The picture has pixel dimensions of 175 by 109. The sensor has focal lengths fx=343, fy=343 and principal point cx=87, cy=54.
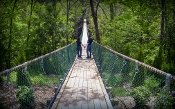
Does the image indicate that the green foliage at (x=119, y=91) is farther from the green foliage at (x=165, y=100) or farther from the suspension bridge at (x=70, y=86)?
the green foliage at (x=165, y=100)

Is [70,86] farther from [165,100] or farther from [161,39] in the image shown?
[161,39]

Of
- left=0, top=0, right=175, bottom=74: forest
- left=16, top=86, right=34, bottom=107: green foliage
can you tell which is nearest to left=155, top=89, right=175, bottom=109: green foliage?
left=16, top=86, right=34, bottom=107: green foliage

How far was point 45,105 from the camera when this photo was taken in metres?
6.83

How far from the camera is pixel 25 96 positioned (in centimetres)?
541

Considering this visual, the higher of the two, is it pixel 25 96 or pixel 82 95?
pixel 25 96

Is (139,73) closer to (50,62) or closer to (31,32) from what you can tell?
(50,62)

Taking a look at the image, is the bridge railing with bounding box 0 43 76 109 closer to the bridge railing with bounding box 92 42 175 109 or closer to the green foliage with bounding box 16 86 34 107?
the green foliage with bounding box 16 86 34 107

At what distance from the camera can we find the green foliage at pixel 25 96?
529 centimetres

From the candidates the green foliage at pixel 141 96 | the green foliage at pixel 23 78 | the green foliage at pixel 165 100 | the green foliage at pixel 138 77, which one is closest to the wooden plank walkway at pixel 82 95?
the green foliage at pixel 138 77

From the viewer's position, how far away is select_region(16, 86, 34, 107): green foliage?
529 cm

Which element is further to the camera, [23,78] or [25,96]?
[23,78]

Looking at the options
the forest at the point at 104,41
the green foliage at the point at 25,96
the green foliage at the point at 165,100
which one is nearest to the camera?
the green foliage at the point at 165,100

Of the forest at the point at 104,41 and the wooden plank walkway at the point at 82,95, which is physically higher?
the forest at the point at 104,41

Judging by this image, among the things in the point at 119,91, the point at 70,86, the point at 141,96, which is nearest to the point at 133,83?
the point at 141,96
